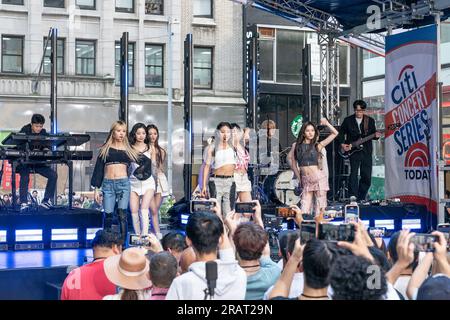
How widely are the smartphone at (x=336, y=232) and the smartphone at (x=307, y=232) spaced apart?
0.07 m

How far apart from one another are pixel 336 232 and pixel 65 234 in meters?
5.23

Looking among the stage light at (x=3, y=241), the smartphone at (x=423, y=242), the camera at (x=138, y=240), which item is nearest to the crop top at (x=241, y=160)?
the stage light at (x=3, y=241)

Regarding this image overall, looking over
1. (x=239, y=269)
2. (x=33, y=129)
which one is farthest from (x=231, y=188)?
(x=239, y=269)

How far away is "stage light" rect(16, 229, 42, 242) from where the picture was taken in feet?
28.0

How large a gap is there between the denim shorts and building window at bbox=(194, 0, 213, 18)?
35.0 feet

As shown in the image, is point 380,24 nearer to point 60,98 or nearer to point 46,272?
point 46,272

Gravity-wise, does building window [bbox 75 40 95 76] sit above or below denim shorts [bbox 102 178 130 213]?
above

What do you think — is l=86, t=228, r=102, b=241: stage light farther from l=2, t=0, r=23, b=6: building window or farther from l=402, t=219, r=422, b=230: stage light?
l=2, t=0, r=23, b=6: building window

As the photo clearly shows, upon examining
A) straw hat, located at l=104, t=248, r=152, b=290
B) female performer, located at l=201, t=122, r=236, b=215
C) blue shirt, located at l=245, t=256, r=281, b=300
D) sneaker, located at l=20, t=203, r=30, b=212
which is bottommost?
blue shirt, located at l=245, t=256, r=281, b=300

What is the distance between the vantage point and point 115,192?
8.22 m

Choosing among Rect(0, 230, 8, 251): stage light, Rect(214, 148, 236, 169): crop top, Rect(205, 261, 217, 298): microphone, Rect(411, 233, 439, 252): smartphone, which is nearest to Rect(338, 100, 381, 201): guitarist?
Rect(214, 148, 236, 169): crop top

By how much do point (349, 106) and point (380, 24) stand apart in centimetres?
1182

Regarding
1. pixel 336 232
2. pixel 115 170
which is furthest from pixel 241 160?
pixel 336 232

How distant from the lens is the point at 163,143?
17.9 meters
